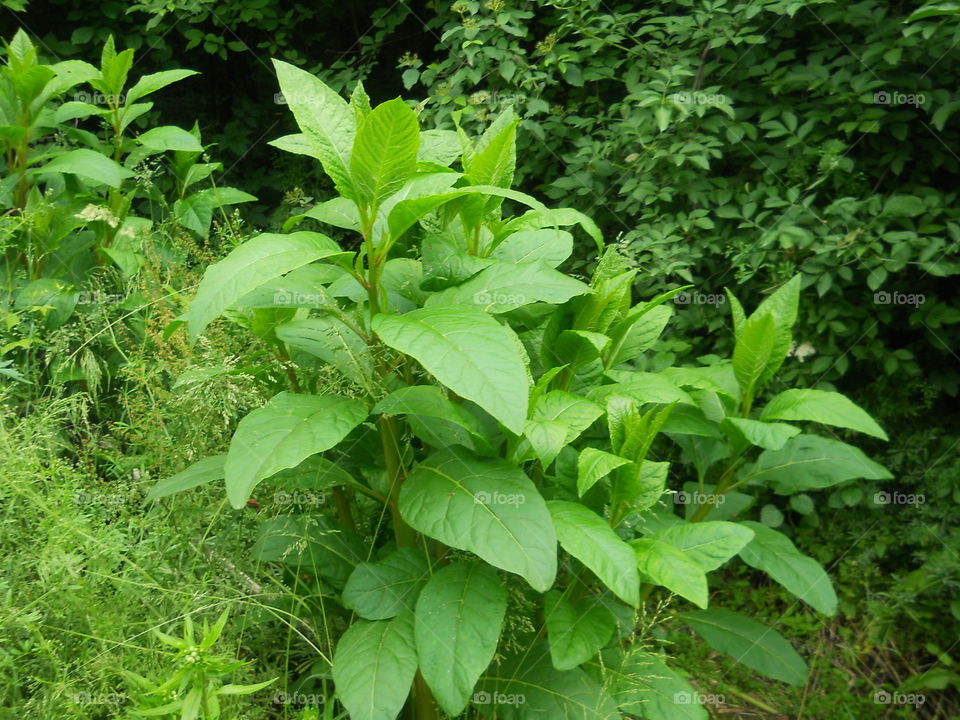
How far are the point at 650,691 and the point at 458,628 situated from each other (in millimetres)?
545

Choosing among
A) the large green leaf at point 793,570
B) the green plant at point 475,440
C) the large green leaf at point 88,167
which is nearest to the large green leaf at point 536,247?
the green plant at point 475,440

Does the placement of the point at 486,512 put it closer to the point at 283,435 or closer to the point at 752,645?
the point at 283,435

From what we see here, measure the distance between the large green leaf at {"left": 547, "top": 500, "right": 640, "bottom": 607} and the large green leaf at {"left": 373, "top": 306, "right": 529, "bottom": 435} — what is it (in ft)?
1.19

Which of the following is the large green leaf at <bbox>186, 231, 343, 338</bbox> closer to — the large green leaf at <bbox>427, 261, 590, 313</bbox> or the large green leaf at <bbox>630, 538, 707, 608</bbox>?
the large green leaf at <bbox>427, 261, 590, 313</bbox>

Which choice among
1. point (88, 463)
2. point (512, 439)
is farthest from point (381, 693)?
point (88, 463)

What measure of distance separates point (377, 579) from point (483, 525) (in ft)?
1.23

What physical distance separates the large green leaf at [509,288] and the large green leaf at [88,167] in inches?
65.1

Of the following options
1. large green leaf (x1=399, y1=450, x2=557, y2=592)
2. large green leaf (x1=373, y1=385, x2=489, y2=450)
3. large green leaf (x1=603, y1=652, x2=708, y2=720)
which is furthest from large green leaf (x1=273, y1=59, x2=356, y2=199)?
large green leaf (x1=603, y1=652, x2=708, y2=720)

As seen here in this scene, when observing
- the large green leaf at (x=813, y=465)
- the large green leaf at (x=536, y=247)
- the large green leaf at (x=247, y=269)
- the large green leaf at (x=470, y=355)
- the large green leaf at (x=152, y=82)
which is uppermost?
the large green leaf at (x=247, y=269)

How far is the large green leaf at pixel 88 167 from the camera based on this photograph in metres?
2.80

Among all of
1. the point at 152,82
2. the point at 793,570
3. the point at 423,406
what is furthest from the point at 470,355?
the point at 152,82

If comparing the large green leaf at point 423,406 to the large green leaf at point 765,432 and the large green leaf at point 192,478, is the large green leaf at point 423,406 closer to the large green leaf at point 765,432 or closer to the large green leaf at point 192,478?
the large green leaf at point 192,478

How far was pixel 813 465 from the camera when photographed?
7.28 feet

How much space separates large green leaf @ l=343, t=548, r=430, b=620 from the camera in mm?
1767
